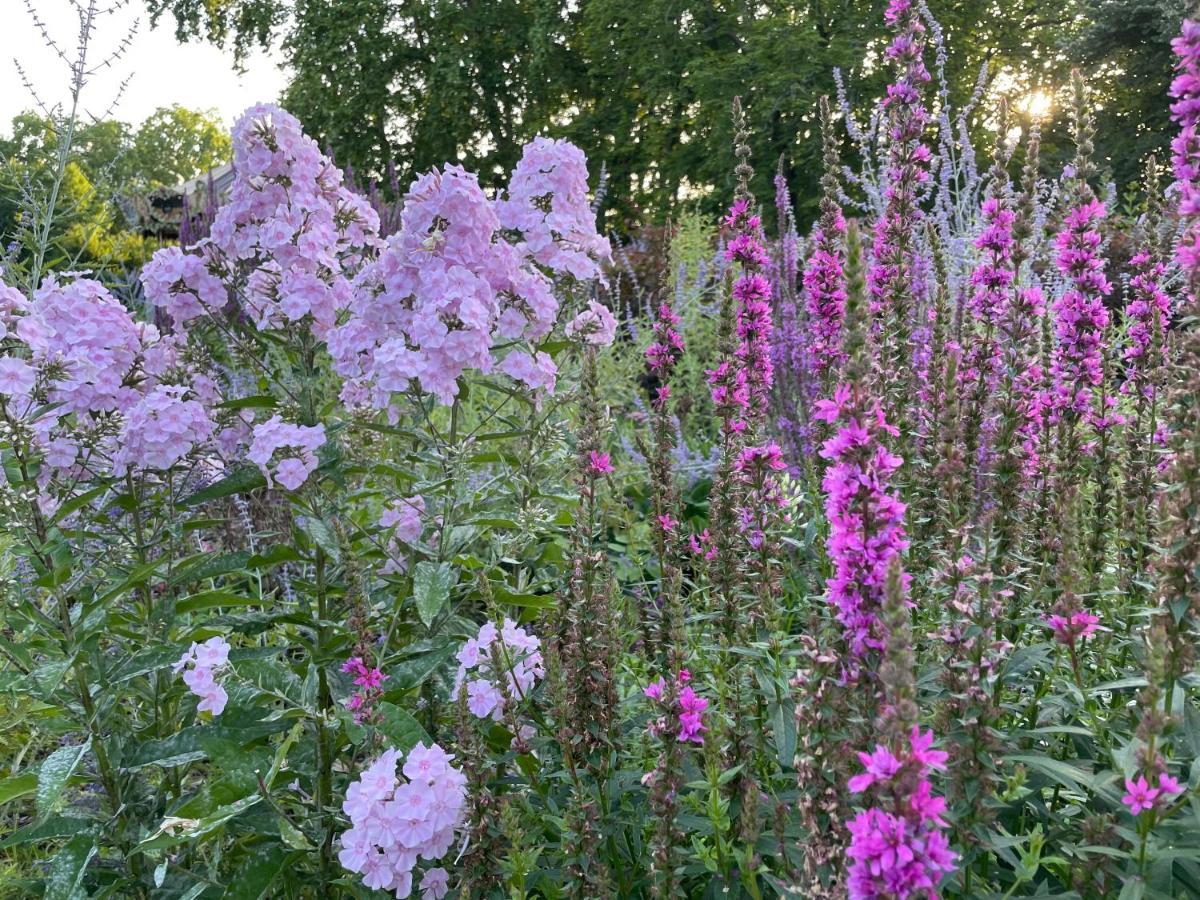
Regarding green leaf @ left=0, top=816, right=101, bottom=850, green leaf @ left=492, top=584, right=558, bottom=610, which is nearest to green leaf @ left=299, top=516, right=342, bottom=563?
green leaf @ left=492, top=584, right=558, bottom=610

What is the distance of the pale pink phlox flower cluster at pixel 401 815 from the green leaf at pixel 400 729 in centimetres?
12

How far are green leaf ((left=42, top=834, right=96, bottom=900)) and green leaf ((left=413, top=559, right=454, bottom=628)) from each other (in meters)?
1.02

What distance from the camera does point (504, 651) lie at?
93.7 inches

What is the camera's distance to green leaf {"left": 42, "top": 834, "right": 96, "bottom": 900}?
235 cm

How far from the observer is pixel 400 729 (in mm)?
2371

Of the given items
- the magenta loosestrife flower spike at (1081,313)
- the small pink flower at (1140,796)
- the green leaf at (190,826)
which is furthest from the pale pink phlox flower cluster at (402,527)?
the magenta loosestrife flower spike at (1081,313)

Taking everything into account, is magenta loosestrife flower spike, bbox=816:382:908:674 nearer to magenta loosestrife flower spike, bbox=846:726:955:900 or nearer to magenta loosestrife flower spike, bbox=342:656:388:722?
magenta loosestrife flower spike, bbox=846:726:955:900

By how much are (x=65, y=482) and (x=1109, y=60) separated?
26.1m

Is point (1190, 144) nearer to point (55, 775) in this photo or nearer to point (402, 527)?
point (402, 527)

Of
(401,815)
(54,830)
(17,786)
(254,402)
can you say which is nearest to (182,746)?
(54,830)

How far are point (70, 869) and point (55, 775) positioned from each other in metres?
0.25

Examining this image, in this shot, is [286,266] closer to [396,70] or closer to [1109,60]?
[1109,60]

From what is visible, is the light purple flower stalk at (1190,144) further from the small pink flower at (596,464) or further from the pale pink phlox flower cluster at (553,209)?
the pale pink phlox flower cluster at (553,209)

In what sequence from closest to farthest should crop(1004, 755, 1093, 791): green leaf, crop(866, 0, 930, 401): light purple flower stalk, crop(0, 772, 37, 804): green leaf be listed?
crop(1004, 755, 1093, 791): green leaf
crop(0, 772, 37, 804): green leaf
crop(866, 0, 930, 401): light purple flower stalk
